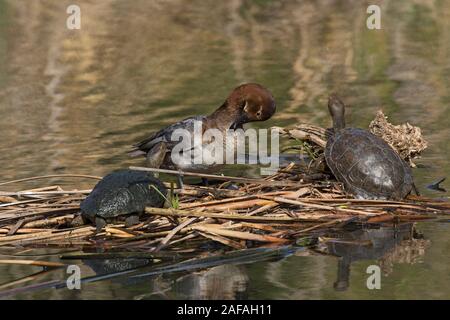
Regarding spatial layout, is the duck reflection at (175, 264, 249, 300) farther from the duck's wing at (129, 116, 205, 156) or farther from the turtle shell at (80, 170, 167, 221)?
the duck's wing at (129, 116, 205, 156)

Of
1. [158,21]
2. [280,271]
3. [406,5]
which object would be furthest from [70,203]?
[406,5]

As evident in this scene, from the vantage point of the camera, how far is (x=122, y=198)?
23.1ft

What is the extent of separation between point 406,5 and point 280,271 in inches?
674

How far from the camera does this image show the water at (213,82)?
619 cm

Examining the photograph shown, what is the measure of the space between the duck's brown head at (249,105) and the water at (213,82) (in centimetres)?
156

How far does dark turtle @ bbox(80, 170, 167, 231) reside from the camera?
7.00 m

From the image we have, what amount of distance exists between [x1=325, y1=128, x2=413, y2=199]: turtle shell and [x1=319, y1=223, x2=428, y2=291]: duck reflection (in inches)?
18.5

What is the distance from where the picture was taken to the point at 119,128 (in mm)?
11789
